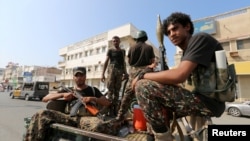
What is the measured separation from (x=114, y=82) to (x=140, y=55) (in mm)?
1065

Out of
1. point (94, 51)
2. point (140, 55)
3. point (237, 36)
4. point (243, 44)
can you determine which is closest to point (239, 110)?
point (243, 44)

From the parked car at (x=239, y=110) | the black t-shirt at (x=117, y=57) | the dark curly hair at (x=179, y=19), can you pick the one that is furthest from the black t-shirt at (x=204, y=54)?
the parked car at (x=239, y=110)

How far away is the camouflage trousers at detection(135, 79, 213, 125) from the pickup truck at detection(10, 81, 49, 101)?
20319 millimetres

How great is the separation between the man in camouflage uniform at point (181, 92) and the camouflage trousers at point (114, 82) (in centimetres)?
279

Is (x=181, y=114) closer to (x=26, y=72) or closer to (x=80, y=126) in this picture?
(x=80, y=126)

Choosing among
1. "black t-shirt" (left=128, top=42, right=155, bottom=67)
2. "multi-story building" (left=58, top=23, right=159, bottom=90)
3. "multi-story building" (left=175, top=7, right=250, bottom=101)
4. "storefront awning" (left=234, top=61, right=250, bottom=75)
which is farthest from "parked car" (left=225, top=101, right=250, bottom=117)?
"multi-story building" (left=58, top=23, right=159, bottom=90)

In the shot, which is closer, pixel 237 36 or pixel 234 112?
pixel 234 112

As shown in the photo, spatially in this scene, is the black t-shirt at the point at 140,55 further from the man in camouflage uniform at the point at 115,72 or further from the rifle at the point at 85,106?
the rifle at the point at 85,106

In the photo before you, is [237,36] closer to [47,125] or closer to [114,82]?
[114,82]

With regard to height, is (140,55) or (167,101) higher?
(140,55)

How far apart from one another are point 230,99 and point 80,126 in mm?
1669

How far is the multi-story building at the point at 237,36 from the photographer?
16609mm

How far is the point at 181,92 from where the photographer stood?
158cm

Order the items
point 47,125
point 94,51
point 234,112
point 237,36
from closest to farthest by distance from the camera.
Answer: point 47,125
point 234,112
point 237,36
point 94,51
